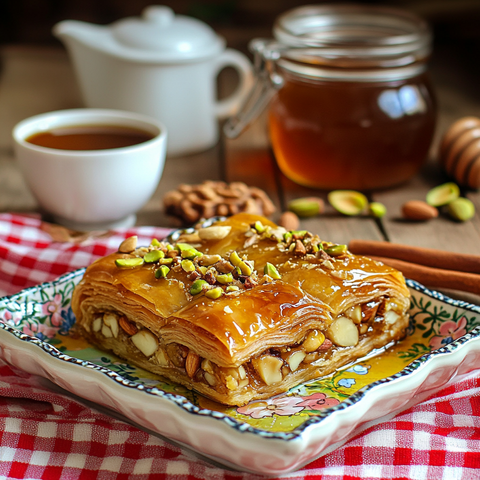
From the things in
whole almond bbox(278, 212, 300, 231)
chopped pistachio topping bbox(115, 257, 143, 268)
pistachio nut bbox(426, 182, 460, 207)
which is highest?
chopped pistachio topping bbox(115, 257, 143, 268)

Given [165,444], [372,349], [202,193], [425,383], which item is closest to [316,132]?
[202,193]

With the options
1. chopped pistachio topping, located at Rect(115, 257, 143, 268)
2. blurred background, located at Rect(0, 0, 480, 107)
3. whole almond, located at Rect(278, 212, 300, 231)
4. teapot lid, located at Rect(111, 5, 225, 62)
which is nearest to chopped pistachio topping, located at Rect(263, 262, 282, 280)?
chopped pistachio topping, located at Rect(115, 257, 143, 268)

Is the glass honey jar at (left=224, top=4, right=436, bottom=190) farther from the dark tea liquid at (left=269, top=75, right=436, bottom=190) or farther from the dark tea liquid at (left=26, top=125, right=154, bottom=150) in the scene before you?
the dark tea liquid at (left=26, top=125, right=154, bottom=150)

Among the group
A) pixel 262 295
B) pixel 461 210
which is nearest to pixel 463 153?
pixel 461 210

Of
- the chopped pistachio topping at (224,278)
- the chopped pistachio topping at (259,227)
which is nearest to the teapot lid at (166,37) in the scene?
the chopped pistachio topping at (259,227)

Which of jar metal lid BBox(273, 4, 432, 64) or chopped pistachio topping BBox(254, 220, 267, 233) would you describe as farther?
jar metal lid BBox(273, 4, 432, 64)

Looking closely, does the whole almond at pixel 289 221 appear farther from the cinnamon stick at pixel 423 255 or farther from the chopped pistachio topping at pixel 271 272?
the chopped pistachio topping at pixel 271 272
